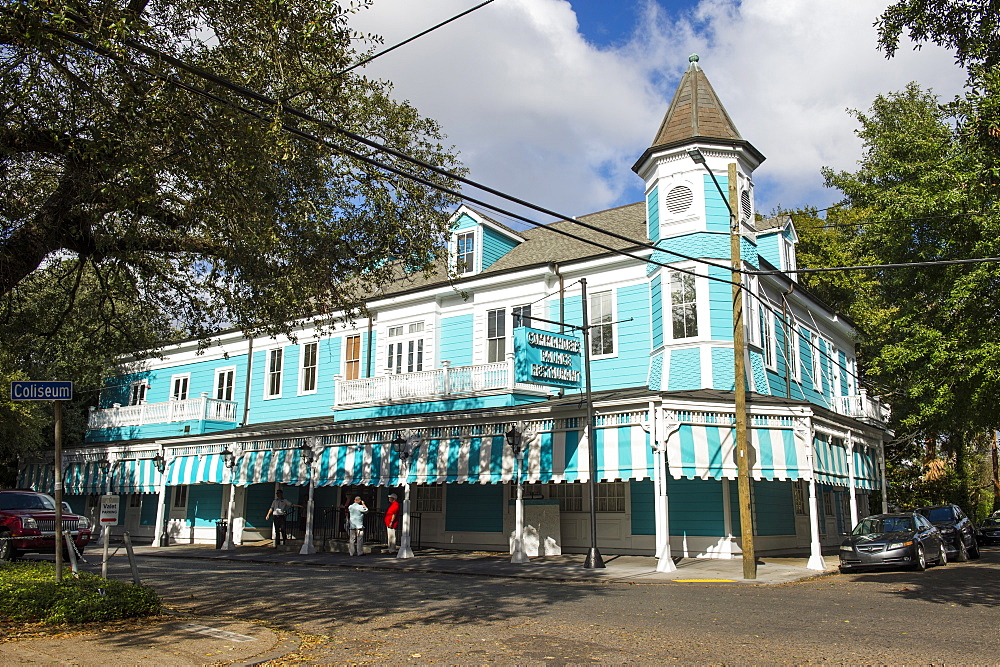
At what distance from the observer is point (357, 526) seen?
21266mm

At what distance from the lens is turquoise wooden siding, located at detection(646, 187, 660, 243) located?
22.0m

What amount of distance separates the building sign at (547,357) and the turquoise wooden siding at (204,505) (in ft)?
52.0

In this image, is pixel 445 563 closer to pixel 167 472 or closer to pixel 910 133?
pixel 167 472

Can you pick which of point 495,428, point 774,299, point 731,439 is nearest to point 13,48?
point 495,428

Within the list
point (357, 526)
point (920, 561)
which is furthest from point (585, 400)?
point (920, 561)

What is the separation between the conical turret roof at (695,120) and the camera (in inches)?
840

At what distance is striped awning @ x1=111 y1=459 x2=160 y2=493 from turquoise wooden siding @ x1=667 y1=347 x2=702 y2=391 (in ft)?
63.4

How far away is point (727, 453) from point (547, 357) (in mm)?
4991

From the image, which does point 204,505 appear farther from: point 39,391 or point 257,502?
point 39,391

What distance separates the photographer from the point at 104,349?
15727 millimetres

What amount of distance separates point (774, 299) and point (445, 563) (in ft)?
41.2

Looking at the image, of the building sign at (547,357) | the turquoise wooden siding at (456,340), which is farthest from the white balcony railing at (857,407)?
the turquoise wooden siding at (456,340)

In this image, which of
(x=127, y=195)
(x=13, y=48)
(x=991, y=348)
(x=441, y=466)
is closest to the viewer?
(x=13, y=48)

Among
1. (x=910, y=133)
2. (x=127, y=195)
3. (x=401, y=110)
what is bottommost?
(x=127, y=195)
